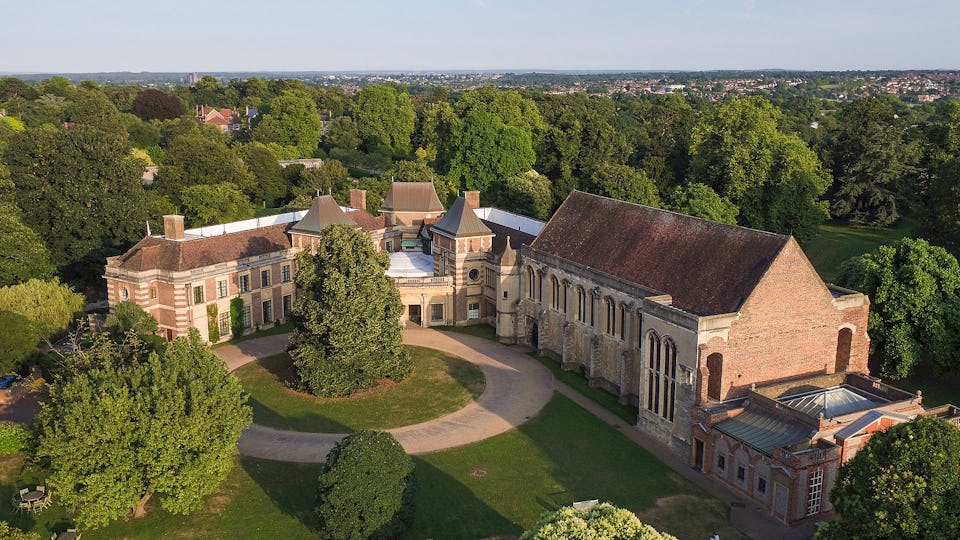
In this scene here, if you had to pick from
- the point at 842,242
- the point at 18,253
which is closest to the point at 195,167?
the point at 18,253

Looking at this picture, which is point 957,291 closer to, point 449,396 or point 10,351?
point 449,396

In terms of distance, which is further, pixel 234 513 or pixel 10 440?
pixel 10 440

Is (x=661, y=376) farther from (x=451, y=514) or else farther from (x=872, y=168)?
(x=872, y=168)

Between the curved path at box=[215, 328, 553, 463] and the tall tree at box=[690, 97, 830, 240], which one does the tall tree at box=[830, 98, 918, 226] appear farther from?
the curved path at box=[215, 328, 553, 463]

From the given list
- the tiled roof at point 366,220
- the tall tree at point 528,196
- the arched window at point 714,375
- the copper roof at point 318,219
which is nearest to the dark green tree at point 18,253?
the copper roof at point 318,219

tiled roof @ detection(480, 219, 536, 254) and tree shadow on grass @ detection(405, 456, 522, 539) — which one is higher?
tiled roof @ detection(480, 219, 536, 254)

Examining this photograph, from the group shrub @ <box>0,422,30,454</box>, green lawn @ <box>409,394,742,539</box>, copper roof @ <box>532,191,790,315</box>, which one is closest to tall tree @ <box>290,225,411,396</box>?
green lawn @ <box>409,394,742,539</box>
